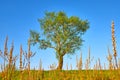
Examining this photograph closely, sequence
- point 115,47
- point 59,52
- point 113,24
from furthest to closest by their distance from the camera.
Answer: point 59,52 → point 113,24 → point 115,47

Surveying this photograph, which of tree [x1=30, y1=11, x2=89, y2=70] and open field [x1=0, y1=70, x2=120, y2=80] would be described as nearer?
open field [x1=0, y1=70, x2=120, y2=80]

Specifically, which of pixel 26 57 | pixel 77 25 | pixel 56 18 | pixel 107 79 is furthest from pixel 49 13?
pixel 26 57

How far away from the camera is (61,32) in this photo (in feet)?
166

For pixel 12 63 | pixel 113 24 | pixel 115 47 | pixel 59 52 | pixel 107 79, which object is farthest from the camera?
pixel 59 52

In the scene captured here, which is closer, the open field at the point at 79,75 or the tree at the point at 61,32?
the open field at the point at 79,75

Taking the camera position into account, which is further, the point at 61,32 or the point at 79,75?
the point at 61,32

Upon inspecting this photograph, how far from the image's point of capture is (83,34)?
53.4m

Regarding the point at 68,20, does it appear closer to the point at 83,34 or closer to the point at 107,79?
the point at 83,34

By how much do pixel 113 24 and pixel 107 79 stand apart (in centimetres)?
1065

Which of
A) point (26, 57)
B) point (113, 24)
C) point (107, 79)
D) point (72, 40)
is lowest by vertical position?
point (107, 79)

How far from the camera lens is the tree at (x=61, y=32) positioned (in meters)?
49.5

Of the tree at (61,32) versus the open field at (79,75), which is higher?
the tree at (61,32)

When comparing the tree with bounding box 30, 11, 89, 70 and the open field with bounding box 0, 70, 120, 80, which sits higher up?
the tree with bounding box 30, 11, 89, 70

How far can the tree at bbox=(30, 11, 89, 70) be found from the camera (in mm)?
49475
